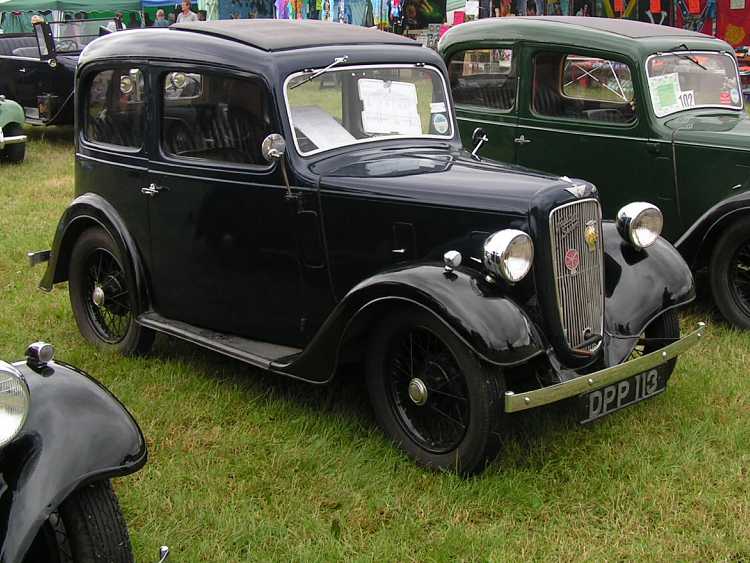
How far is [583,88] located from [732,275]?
168 centimetres

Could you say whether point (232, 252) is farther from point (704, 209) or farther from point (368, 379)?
point (704, 209)

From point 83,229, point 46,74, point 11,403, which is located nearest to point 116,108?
point 83,229

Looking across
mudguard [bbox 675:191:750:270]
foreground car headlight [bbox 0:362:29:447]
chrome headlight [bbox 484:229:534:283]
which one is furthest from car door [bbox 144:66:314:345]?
mudguard [bbox 675:191:750:270]

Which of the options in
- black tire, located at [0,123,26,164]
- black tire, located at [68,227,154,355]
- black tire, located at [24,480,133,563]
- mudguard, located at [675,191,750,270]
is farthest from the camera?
black tire, located at [0,123,26,164]

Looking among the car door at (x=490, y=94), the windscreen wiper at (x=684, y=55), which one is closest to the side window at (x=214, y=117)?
the car door at (x=490, y=94)

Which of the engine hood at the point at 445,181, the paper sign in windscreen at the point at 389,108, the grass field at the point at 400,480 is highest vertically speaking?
the paper sign in windscreen at the point at 389,108

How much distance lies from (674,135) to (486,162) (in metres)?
1.93

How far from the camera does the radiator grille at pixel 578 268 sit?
3.47 m

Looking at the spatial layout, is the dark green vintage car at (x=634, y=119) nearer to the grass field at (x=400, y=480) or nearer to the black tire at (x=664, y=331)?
the grass field at (x=400, y=480)

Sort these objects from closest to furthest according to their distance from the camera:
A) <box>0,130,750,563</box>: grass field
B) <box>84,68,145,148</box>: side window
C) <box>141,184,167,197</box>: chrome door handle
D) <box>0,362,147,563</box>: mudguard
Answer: <box>0,362,147,563</box>: mudguard < <box>0,130,750,563</box>: grass field < <box>141,184,167,197</box>: chrome door handle < <box>84,68,145,148</box>: side window

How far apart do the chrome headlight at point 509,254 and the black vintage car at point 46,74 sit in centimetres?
993

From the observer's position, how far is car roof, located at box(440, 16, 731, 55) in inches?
226

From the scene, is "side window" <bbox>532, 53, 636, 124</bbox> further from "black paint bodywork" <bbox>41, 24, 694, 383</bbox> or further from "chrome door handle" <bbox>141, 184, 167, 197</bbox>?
"chrome door handle" <bbox>141, 184, 167, 197</bbox>

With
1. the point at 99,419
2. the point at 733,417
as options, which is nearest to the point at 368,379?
the point at 99,419
